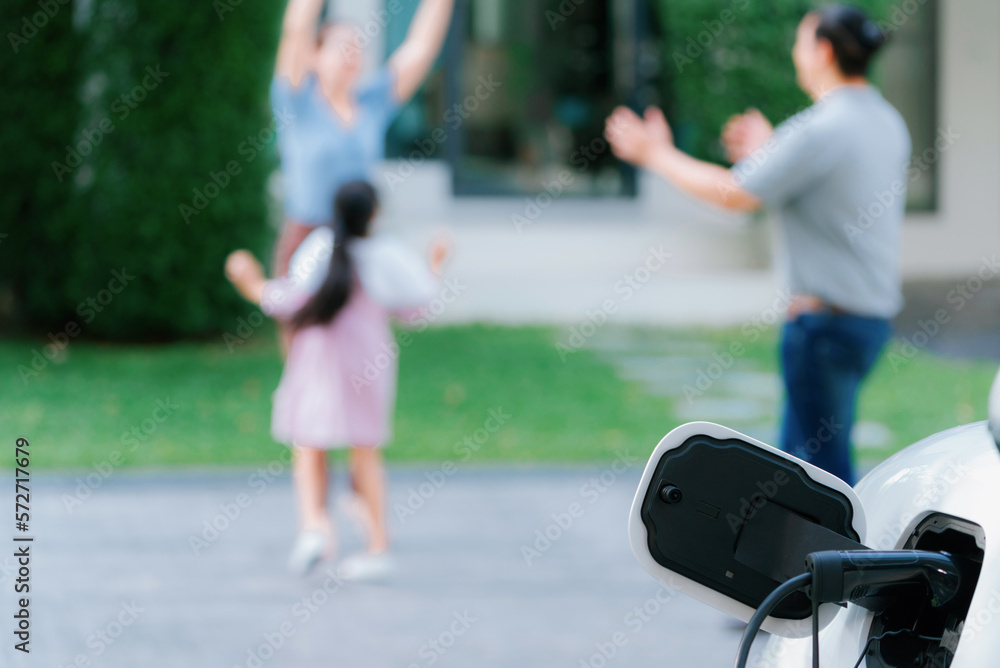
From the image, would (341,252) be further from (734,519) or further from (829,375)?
(734,519)

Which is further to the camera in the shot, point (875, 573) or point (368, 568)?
point (368, 568)

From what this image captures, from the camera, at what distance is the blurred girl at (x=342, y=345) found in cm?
483

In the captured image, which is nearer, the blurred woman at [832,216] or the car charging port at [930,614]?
the car charging port at [930,614]

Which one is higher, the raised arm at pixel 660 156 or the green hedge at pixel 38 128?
the raised arm at pixel 660 156

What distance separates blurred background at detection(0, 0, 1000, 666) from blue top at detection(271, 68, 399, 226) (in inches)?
57.7

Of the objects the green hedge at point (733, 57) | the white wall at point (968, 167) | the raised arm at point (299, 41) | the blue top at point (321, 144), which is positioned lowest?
the white wall at point (968, 167)

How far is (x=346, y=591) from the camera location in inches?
187

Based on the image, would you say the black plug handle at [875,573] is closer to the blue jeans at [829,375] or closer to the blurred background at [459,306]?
the blue jeans at [829,375]

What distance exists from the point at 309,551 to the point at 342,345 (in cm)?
80

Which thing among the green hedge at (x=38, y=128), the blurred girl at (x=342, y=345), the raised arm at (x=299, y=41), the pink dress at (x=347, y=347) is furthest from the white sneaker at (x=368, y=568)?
the green hedge at (x=38, y=128)

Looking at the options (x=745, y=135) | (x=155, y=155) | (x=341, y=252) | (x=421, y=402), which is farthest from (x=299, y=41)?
(x=155, y=155)

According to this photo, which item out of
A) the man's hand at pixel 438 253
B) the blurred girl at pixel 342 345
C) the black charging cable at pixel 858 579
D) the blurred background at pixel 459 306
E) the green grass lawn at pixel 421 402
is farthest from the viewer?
the green grass lawn at pixel 421 402

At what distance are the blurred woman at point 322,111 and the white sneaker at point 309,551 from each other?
145 cm

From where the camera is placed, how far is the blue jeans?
4.06 meters
